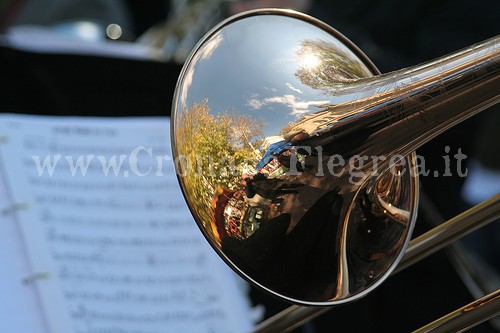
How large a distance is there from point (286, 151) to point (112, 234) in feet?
1.03

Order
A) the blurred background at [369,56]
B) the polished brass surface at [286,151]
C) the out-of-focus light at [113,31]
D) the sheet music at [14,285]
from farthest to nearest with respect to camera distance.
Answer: the out-of-focus light at [113,31] < the blurred background at [369,56] < the sheet music at [14,285] < the polished brass surface at [286,151]

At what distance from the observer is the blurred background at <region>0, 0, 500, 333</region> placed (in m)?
0.87

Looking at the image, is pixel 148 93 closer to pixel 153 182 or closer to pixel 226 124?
pixel 153 182

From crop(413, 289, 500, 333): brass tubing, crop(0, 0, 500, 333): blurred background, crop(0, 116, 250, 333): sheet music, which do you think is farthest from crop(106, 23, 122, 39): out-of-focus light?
crop(413, 289, 500, 333): brass tubing

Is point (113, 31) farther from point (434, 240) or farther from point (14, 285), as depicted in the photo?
point (434, 240)

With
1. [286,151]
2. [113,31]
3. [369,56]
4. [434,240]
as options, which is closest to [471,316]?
[434,240]

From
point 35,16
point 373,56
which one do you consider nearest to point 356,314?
point 373,56

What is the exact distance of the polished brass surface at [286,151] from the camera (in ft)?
1.71

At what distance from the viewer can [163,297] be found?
0.74 meters

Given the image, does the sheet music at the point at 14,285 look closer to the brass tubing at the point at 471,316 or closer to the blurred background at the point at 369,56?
the blurred background at the point at 369,56

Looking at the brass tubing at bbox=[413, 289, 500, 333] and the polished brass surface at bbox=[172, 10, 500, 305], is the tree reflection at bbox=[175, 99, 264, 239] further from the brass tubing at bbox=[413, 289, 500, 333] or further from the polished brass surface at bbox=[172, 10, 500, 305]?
the brass tubing at bbox=[413, 289, 500, 333]

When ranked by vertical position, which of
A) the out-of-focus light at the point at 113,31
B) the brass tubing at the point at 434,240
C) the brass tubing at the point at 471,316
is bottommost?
the brass tubing at the point at 471,316

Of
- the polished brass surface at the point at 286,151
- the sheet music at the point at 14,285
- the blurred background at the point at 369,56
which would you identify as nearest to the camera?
the polished brass surface at the point at 286,151

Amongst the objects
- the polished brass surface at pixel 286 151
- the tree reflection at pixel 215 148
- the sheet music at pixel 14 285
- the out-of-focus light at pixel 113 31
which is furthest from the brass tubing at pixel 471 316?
the out-of-focus light at pixel 113 31
